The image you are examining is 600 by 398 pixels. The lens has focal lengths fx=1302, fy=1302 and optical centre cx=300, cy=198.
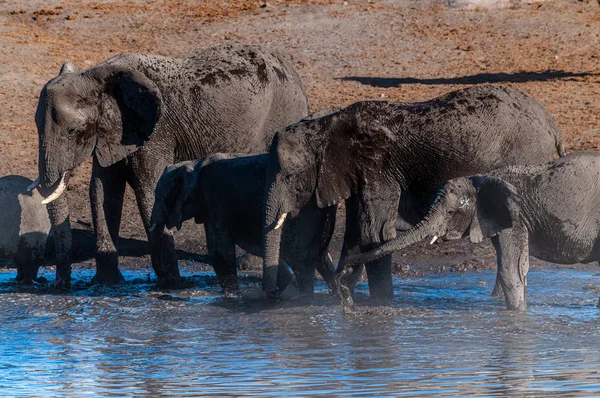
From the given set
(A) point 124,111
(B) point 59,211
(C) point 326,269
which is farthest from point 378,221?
(B) point 59,211

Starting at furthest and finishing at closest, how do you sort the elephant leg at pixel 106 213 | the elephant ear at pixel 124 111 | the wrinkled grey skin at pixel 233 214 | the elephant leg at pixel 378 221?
the elephant leg at pixel 106 213, the elephant ear at pixel 124 111, the wrinkled grey skin at pixel 233 214, the elephant leg at pixel 378 221

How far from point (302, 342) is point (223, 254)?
1.77 m

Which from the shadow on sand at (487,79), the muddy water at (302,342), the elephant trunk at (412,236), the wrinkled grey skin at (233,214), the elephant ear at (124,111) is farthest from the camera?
the shadow on sand at (487,79)

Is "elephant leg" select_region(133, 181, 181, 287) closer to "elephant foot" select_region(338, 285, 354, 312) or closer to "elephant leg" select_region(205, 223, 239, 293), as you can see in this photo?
"elephant leg" select_region(205, 223, 239, 293)

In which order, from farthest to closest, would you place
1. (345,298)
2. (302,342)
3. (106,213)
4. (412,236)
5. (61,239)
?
(106,213) < (61,239) < (345,298) < (412,236) < (302,342)

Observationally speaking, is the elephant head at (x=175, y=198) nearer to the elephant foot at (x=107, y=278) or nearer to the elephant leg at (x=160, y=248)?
the elephant leg at (x=160, y=248)

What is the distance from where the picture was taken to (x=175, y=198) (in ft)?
30.8

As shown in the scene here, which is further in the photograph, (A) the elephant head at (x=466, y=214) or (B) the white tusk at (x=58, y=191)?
(B) the white tusk at (x=58, y=191)

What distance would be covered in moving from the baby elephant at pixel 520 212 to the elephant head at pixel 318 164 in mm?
563

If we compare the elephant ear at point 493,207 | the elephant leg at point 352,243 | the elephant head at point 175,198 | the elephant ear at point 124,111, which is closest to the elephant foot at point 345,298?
the elephant leg at point 352,243

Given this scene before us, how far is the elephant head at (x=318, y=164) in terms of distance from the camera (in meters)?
8.65

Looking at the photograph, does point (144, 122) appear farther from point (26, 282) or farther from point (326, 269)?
point (326, 269)

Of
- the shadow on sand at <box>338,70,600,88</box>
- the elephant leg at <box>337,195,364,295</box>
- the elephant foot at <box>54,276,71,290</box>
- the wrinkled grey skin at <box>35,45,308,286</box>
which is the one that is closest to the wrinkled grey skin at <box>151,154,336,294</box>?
the elephant leg at <box>337,195,364,295</box>

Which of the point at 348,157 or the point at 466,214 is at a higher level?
the point at 348,157
